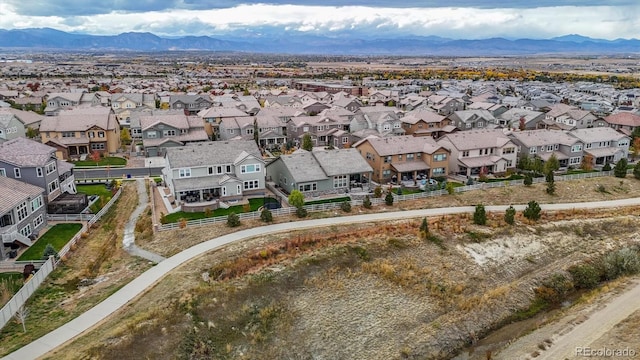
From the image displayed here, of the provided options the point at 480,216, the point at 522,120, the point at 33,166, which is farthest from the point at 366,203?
the point at 522,120

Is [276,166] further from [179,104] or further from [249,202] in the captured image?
[179,104]

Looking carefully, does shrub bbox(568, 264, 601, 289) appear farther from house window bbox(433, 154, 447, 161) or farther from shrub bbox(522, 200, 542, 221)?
house window bbox(433, 154, 447, 161)

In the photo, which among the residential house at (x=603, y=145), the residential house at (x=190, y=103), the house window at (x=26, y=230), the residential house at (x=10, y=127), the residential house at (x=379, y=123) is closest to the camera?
the house window at (x=26, y=230)

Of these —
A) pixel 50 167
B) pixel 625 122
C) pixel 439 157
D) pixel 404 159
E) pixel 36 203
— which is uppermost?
pixel 625 122

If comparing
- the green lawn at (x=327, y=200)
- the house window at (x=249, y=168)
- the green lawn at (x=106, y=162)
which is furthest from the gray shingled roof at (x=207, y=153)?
the green lawn at (x=106, y=162)

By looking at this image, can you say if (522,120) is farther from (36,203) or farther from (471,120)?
(36,203)

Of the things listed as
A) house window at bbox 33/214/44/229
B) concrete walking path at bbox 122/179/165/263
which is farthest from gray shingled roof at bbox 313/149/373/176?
house window at bbox 33/214/44/229

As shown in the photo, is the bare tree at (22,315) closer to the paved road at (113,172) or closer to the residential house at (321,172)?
the residential house at (321,172)
